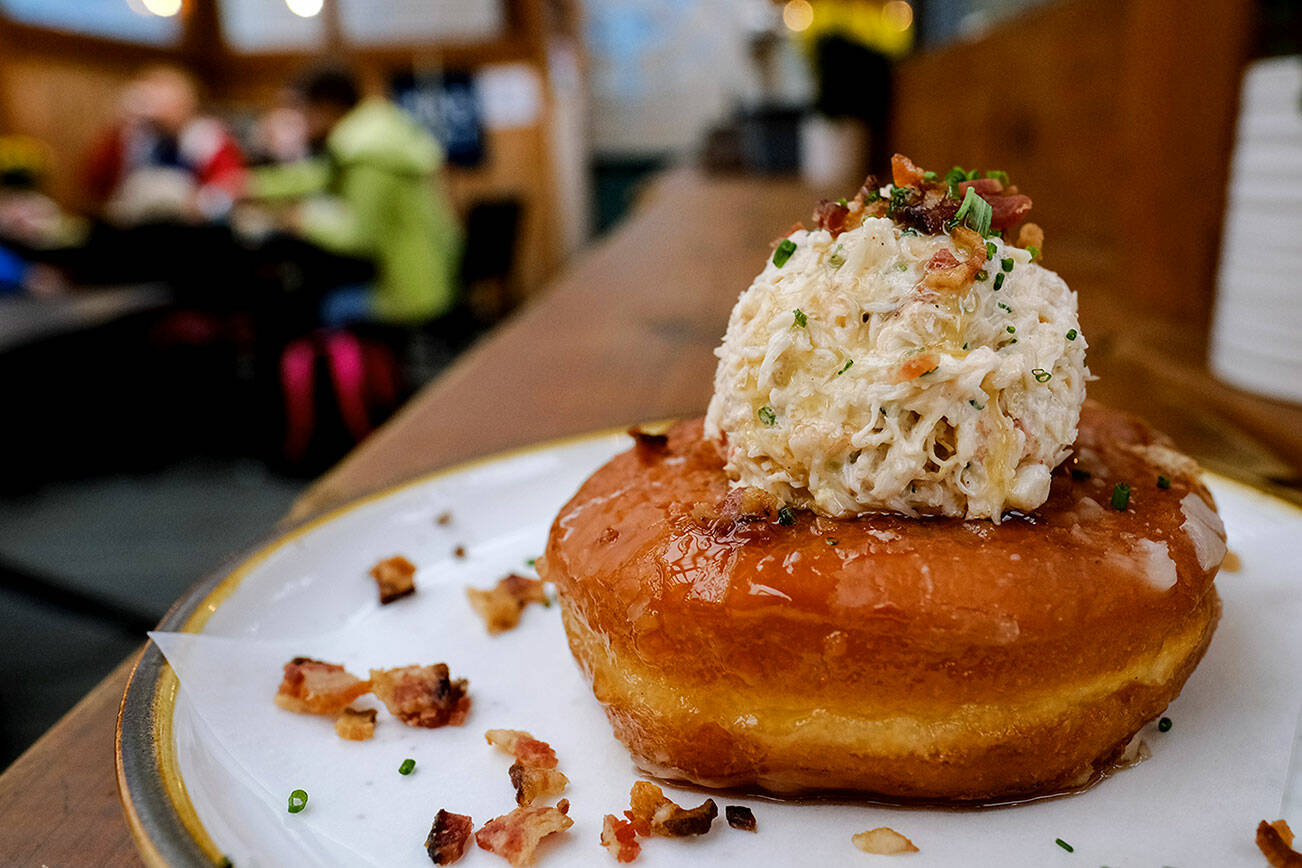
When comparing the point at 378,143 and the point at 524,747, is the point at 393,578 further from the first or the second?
the point at 378,143

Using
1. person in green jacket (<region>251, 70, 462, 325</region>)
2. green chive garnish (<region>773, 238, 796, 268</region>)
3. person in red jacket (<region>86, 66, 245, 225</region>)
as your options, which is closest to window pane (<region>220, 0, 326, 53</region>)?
person in red jacket (<region>86, 66, 245, 225</region>)

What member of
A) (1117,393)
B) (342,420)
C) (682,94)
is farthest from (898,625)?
(682,94)

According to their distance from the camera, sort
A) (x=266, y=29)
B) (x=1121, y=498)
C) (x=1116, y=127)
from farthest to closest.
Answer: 1. (x=266, y=29)
2. (x=1116, y=127)
3. (x=1121, y=498)

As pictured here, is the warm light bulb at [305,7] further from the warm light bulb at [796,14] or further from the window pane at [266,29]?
the warm light bulb at [796,14]

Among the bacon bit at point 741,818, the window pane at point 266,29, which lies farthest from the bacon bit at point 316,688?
the window pane at point 266,29

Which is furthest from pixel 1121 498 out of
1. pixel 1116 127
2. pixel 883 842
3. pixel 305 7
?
pixel 305 7

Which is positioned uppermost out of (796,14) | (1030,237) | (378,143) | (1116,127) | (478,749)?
(796,14)
